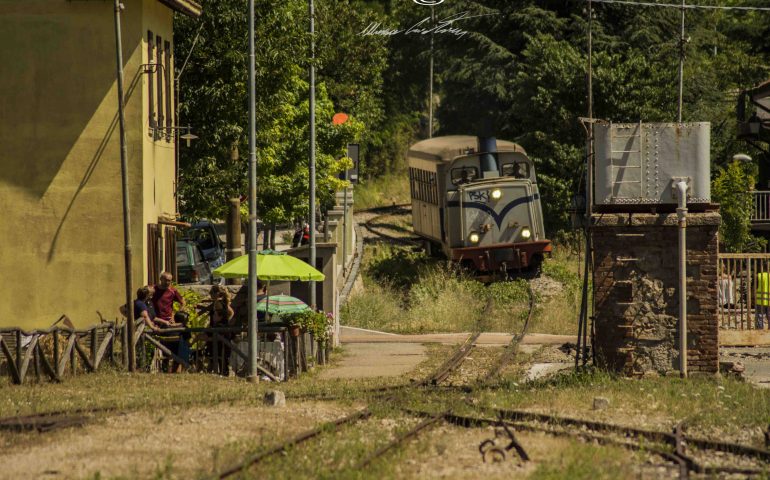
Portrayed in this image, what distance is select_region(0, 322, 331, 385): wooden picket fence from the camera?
Answer: 18922 mm

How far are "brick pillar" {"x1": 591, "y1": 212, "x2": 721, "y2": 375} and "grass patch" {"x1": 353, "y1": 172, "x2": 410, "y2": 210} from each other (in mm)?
51488

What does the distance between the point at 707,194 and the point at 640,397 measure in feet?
12.8

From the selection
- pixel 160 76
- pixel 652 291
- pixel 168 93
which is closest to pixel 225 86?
pixel 168 93

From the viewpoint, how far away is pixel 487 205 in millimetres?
37906

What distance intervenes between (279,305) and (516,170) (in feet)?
52.6

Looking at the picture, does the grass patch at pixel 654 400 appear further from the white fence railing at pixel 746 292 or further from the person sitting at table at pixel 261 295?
the white fence railing at pixel 746 292

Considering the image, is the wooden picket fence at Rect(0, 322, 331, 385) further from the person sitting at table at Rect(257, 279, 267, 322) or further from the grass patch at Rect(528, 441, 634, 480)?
the grass patch at Rect(528, 441, 634, 480)

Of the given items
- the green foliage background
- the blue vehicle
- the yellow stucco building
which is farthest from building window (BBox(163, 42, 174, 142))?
the blue vehicle

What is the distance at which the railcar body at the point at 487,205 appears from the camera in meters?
37.9

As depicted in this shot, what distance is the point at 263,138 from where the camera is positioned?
114ft

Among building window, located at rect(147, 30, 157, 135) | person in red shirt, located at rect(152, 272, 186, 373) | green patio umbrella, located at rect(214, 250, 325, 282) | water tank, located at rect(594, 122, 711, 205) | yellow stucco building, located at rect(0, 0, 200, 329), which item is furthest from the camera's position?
building window, located at rect(147, 30, 157, 135)

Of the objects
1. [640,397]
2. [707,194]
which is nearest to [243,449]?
[640,397]

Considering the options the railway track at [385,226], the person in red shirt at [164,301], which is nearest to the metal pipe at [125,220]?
the person in red shirt at [164,301]

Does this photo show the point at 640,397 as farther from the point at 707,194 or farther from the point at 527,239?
the point at 527,239
